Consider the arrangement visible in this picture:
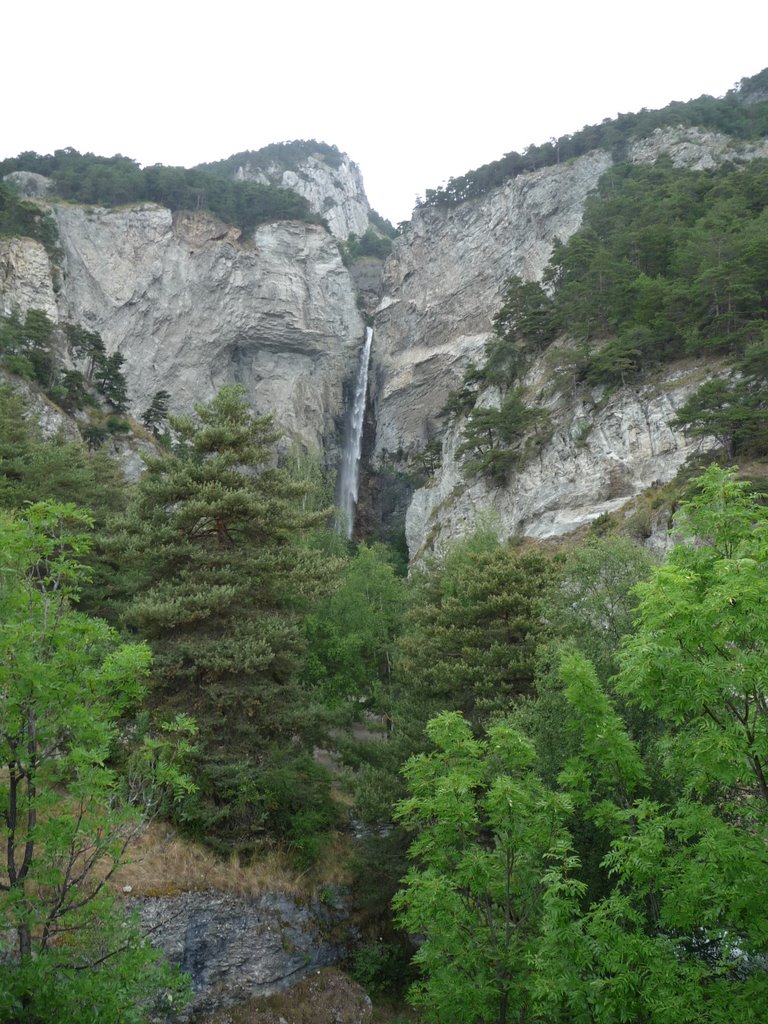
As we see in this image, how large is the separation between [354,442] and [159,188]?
33.6m

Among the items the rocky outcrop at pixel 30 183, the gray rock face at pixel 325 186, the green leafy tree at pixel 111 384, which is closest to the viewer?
the green leafy tree at pixel 111 384

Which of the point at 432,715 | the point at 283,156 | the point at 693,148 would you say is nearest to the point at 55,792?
the point at 432,715

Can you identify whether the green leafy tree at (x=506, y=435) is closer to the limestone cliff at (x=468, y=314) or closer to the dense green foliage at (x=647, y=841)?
the limestone cliff at (x=468, y=314)

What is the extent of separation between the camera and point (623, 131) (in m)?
67.9

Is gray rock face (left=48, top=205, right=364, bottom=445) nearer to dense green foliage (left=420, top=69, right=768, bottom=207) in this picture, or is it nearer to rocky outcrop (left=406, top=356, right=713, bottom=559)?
dense green foliage (left=420, top=69, right=768, bottom=207)

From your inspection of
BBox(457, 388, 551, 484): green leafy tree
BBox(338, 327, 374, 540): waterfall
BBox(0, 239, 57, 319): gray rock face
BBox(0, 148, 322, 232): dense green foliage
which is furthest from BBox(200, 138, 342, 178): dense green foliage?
BBox(457, 388, 551, 484): green leafy tree

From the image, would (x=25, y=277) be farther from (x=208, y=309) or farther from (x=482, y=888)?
(x=482, y=888)

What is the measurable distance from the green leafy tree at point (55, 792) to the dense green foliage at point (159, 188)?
237 feet

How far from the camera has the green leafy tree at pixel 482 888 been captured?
320 inches

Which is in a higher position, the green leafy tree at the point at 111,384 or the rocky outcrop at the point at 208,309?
the rocky outcrop at the point at 208,309

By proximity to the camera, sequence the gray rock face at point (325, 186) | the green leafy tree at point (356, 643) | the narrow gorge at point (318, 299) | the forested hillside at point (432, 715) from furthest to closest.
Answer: the gray rock face at point (325, 186), the narrow gorge at point (318, 299), the green leafy tree at point (356, 643), the forested hillside at point (432, 715)

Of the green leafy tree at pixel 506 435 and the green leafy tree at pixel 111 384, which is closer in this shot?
the green leafy tree at pixel 506 435

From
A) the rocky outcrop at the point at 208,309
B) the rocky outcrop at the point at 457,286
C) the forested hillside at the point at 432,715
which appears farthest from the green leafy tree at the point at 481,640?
the rocky outcrop at the point at 208,309

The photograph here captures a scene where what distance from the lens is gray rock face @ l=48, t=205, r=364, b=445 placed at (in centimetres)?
6159
